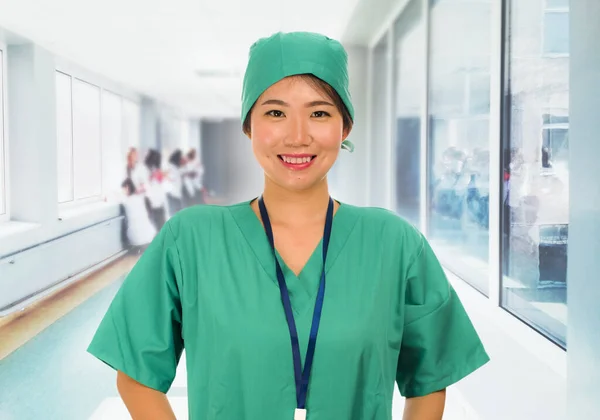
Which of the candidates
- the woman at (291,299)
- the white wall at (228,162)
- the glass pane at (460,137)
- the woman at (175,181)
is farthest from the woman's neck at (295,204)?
the woman at (175,181)

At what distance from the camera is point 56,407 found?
6.75ft

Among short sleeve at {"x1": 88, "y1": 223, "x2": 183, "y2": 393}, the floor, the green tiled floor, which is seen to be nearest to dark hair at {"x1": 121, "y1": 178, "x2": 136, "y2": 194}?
the floor

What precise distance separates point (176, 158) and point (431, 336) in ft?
8.65

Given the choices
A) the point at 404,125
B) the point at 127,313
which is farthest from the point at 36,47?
the point at 404,125

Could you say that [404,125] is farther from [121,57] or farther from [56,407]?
[56,407]

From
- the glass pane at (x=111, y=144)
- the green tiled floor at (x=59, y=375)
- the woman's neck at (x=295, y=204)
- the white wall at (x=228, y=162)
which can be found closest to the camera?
the woman's neck at (x=295, y=204)

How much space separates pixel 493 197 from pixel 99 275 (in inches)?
66.5

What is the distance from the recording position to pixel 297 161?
0.81m

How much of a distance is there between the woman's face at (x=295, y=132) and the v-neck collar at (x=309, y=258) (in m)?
0.09

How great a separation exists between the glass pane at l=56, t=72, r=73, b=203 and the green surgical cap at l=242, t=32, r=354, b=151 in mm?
1687

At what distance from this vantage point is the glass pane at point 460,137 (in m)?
2.18

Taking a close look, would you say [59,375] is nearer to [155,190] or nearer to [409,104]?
[155,190]

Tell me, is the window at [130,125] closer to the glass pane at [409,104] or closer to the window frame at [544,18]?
the glass pane at [409,104]

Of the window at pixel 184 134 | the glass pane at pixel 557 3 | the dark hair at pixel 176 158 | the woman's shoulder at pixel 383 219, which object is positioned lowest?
the woman's shoulder at pixel 383 219
